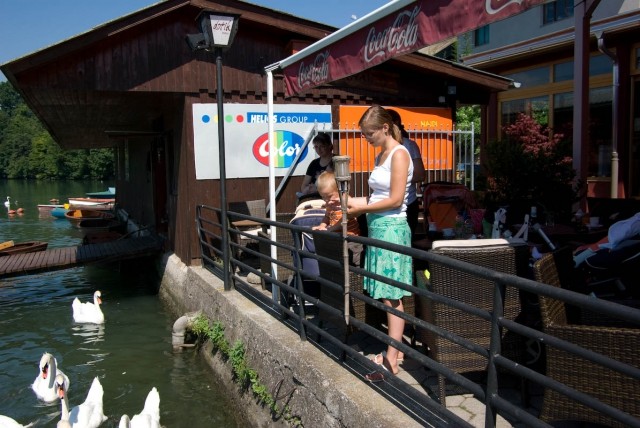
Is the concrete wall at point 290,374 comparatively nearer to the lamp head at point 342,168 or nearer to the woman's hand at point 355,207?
the woman's hand at point 355,207

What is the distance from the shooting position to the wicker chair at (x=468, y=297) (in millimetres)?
3117

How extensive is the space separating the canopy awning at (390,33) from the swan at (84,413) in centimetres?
336

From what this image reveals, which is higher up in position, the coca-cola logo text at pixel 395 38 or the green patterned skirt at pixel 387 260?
the coca-cola logo text at pixel 395 38

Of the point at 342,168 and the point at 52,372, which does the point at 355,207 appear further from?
the point at 52,372

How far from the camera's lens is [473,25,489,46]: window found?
1786 cm

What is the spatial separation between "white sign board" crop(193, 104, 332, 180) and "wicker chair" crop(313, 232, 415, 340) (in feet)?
14.1

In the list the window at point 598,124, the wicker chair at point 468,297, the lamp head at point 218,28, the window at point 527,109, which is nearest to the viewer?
the wicker chair at point 468,297

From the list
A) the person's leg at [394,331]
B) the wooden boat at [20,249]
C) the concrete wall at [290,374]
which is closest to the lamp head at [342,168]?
the person's leg at [394,331]

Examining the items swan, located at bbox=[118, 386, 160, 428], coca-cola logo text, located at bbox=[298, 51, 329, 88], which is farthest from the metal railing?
swan, located at bbox=[118, 386, 160, 428]

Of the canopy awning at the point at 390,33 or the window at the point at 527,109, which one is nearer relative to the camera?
the canopy awning at the point at 390,33

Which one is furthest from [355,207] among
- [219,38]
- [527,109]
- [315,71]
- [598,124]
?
[527,109]

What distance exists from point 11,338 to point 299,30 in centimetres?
582

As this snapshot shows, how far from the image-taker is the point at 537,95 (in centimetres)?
1359

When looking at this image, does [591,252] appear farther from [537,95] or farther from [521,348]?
[537,95]
